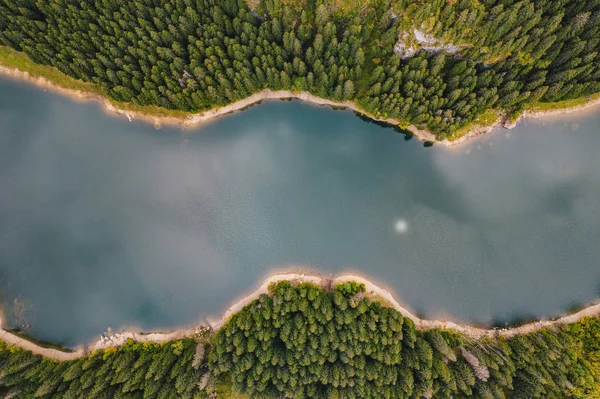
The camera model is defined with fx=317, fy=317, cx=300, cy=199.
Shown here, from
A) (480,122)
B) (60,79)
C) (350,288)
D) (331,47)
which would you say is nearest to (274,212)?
(350,288)

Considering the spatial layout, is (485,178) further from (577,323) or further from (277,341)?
(277,341)

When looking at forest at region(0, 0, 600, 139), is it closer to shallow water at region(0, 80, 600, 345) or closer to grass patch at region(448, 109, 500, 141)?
grass patch at region(448, 109, 500, 141)

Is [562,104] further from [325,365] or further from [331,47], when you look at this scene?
[325,365]

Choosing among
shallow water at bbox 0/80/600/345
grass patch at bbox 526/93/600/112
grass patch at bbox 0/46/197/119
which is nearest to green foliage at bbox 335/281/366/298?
shallow water at bbox 0/80/600/345

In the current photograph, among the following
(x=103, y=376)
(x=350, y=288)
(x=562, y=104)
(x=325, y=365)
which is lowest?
(x=325, y=365)

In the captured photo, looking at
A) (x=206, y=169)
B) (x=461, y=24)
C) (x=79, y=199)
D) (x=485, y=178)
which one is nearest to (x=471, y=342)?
(x=485, y=178)

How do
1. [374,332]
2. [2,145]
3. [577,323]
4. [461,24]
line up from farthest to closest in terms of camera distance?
[2,145] → [577,323] → [374,332] → [461,24]
